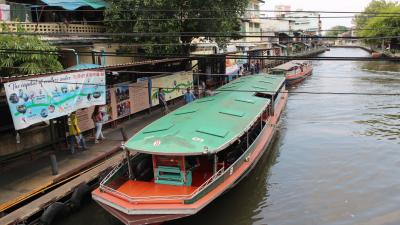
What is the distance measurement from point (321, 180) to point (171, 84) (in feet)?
39.3

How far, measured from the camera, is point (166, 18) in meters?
21.7

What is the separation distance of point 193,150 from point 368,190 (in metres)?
7.27

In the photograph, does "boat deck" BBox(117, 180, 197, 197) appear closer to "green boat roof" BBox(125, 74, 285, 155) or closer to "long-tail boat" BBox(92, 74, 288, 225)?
"long-tail boat" BBox(92, 74, 288, 225)

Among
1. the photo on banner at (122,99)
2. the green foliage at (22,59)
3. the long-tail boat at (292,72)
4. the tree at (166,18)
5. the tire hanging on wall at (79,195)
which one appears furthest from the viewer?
the long-tail boat at (292,72)

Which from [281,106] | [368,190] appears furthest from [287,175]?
[281,106]

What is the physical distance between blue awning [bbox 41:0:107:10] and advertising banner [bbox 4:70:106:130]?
7748 millimetres

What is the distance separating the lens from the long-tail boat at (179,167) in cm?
993

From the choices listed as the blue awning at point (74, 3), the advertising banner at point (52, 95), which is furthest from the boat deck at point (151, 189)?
the blue awning at point (74, 3)

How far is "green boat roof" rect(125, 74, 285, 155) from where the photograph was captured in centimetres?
1066

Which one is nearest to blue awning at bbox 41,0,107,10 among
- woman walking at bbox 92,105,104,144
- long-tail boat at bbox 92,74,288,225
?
woman walking at bbox 92,105,104,144

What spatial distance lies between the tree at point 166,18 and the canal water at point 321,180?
7.24 m

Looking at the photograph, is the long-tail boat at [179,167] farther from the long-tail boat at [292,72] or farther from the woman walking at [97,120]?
the long-tail boat at [292,72]

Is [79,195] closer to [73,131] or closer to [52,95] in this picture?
[52,95]

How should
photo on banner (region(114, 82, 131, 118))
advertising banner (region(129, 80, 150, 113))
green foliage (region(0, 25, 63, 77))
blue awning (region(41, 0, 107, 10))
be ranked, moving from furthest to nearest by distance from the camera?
blue awning (region(41, 0, 107, 10)) → advertising banner (region(129, 80, 150, 113)) → photo on banner (region(114, 82, 131, 118)) → green foliage (region(0, 25, 63, 77))
